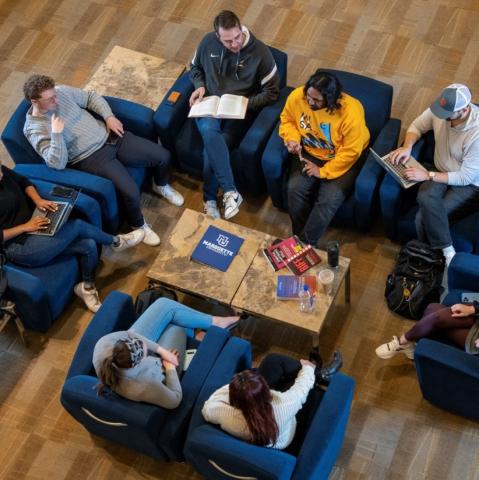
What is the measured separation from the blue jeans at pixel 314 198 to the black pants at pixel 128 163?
96 centimetres

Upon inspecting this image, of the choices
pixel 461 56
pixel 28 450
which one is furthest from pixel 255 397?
pixel 461 56

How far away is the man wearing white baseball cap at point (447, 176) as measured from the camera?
4602 millimetres

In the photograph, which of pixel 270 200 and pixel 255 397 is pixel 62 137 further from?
pixel 255 397

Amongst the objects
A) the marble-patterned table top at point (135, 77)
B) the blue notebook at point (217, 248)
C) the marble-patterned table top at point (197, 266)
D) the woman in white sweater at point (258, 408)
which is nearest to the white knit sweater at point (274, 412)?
the woman in white sweater at point (258, 408)

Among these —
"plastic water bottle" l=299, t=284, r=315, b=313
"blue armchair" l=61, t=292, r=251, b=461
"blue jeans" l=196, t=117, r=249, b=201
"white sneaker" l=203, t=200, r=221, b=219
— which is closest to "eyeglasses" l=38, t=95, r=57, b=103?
"blue jeans" l=196, t=117, r=249, b=201

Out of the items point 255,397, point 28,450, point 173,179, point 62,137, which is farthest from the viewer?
point 173,179

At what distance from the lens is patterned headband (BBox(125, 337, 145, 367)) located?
3.73m

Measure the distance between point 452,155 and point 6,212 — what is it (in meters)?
2.83

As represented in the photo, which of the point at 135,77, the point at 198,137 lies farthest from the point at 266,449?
the point at 135,77

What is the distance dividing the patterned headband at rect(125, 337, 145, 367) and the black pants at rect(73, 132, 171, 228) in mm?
1661

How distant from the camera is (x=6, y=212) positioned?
15.8 ft

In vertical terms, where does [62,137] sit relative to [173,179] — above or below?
above

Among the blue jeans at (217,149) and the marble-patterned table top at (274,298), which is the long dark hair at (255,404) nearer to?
the marble-patterned table top at (274,298)

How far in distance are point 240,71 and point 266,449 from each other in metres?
2.76
